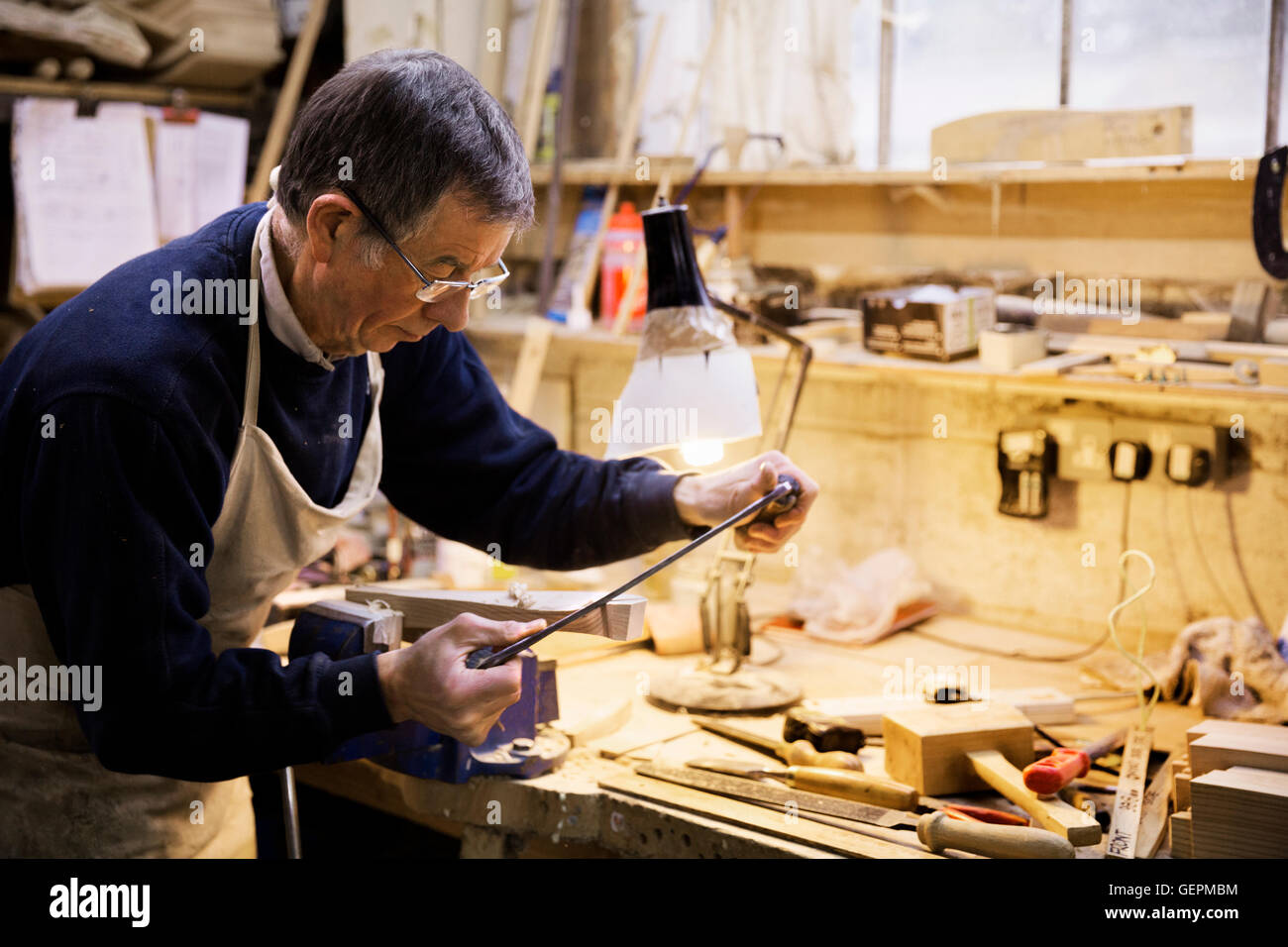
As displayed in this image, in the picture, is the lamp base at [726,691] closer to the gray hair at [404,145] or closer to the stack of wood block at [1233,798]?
the stack of wood block at [1233,798]

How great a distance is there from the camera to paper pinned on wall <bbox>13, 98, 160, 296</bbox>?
9.74 ft

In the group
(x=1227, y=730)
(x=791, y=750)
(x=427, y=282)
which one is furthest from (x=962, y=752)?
(x=427, y=282)

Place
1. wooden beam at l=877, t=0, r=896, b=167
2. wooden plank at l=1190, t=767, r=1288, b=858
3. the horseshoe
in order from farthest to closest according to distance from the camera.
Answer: wooden beam at l=877, t=0, r=896, b=167
the horseshoe
wooden plank at l=1190, t=767, r=1288, b=858

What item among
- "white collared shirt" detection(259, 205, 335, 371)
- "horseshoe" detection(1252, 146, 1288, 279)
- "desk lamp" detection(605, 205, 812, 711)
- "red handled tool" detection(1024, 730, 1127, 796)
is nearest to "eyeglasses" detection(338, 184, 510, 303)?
"white collared shirt" detection(259, 205, 335, 371)

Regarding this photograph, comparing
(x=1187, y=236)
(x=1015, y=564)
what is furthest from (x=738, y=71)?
(x=1015, y=564)

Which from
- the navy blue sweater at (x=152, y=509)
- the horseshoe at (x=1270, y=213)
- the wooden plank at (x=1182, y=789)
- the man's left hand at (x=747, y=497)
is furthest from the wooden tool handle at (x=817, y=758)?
the horseshoe at (x=1270, y=213)

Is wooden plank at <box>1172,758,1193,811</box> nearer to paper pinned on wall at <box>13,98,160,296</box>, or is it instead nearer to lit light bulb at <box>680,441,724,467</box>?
lit light bulb at <box>680,441,724,467</box>

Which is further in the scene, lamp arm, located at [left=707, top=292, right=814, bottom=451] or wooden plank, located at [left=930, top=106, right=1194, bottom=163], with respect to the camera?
wooden plank, located at [left=930, top=106, right=1194, bottom=163]

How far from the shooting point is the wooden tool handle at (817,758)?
1813 millimetres

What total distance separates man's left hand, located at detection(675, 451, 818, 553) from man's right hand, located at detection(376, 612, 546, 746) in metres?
0.52

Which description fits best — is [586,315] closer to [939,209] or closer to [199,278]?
[939,209]

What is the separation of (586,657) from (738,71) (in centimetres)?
146

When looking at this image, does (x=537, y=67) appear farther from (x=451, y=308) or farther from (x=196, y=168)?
(x=451, y=308)

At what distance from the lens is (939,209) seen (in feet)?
8.66
